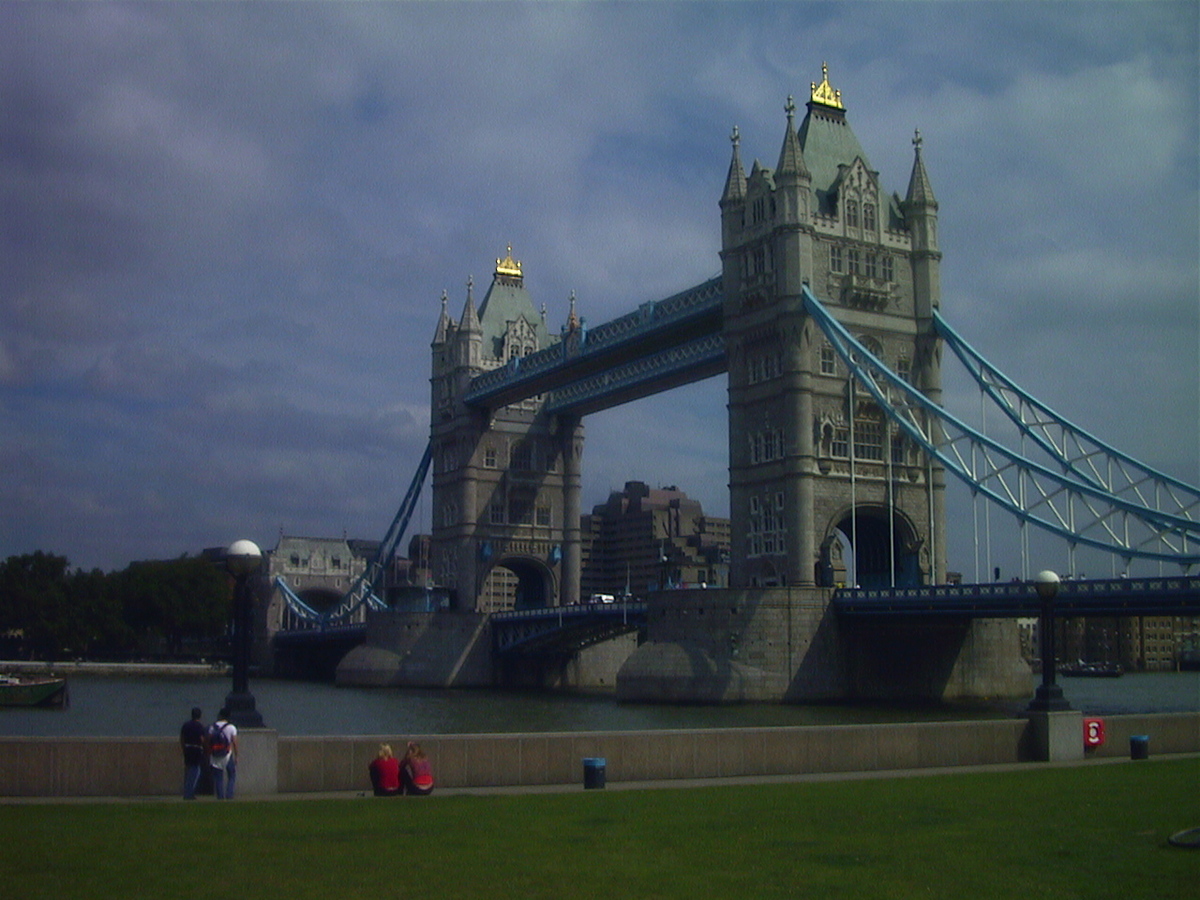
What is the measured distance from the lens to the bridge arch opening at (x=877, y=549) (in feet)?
208

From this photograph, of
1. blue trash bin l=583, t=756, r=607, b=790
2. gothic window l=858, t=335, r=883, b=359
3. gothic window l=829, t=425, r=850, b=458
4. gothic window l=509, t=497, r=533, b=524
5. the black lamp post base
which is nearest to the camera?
the black lamp post base

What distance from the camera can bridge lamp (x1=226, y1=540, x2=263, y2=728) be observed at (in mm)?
19562

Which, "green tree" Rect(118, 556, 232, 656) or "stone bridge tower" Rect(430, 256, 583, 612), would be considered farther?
"green tree" Rect(118, 556, 232, 656)

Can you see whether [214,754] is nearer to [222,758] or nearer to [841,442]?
[222,758]

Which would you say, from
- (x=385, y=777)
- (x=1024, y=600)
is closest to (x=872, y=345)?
(x=1024, y=600)

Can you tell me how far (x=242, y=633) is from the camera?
19.8 m

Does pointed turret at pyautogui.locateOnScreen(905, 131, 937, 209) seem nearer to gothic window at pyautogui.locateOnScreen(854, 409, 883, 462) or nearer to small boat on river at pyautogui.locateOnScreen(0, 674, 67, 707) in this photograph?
gothic window at pyautogui.locateOnScreen(854, 409, 883, 462)

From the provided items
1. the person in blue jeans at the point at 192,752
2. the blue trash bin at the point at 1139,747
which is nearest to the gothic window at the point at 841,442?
the blue trash bin at the point at 1139,747

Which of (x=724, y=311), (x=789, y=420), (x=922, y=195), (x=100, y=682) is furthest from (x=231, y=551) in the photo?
(x=100, y=682)

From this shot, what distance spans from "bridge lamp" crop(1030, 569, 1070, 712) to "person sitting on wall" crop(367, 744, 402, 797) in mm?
11642

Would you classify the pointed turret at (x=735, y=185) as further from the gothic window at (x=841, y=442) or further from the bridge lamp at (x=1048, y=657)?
the bridge lamp at (x=1048, y=657)

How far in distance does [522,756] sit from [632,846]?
20.5 ft

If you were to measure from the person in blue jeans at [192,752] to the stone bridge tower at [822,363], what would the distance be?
46.0 meters

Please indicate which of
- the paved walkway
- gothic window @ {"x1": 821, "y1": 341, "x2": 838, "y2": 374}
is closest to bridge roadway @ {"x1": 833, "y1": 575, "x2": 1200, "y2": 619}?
gothic window @ {"x1": 821, "y1": 341, "x2": 838, "y2": 374}
